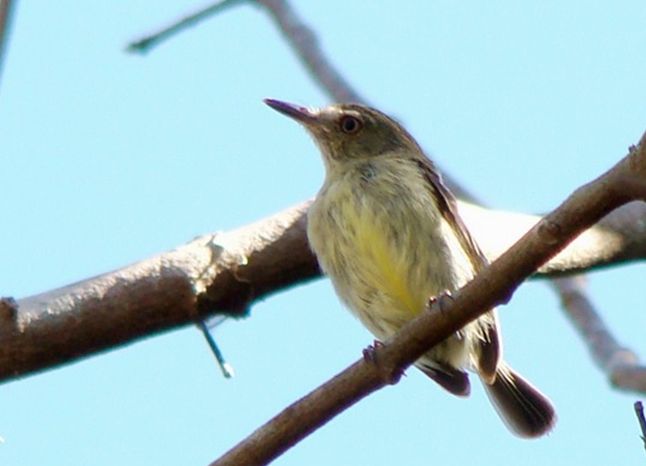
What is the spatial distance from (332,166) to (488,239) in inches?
33.4

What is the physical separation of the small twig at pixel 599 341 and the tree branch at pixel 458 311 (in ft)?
2.55

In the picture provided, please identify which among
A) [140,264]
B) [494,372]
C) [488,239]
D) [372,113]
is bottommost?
[494,372]

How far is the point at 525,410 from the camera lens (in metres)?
5.50

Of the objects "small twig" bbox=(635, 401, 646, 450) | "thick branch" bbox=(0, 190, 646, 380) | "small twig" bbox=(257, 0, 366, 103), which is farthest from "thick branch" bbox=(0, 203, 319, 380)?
"small twig" bbox=(635, 401, 646, 450)

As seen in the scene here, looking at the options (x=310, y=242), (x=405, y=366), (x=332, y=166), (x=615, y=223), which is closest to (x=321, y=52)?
(x=332, y=166)

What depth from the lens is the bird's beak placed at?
594 cm

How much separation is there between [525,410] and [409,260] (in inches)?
36.5

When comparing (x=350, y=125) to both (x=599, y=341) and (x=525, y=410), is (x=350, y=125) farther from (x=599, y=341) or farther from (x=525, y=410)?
(x=599, y=341)

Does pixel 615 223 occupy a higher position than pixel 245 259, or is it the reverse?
pixel 245 259

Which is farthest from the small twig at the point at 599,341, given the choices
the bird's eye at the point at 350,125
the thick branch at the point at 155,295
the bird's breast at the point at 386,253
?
the bird's eye at the point at 350,125

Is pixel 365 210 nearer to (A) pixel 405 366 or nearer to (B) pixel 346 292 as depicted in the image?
(B) pixel 346 292

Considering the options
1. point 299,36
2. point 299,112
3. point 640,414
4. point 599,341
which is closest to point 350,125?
point 299,112

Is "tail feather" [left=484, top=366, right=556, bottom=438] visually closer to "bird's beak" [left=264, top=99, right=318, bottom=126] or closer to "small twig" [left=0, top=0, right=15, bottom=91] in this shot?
"bird's beak" [left=264, top=99, right=318, bottom=126]

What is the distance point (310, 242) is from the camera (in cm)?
Result: 508
